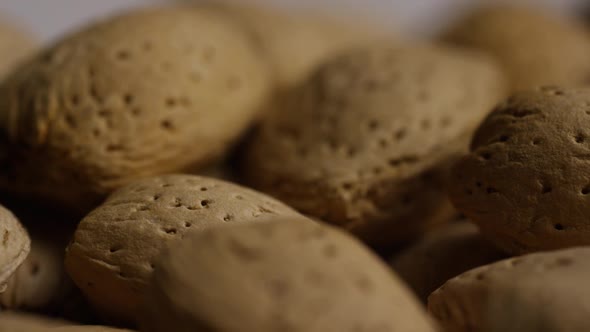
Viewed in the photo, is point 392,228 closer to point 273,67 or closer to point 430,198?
point 430,198

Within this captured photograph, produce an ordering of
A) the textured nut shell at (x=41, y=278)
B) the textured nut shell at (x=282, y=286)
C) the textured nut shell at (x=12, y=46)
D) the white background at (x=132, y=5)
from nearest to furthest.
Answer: the textured nut shell at (x=282, y=286) < the textured nut shell at (x=41, y=278) < the textured nut shell at (x=12, y=46) < the white background at (x=132, y=5)

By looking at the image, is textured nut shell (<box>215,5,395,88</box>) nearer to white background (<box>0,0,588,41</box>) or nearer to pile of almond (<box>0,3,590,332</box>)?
pile of almond (<box>0,3,590,332</box>)

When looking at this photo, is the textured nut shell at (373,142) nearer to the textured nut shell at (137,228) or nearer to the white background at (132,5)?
the textured nut shell at (137,228)

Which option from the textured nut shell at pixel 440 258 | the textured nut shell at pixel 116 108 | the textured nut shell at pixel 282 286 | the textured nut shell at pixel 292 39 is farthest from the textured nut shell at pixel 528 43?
the textured nut shell at pixel 282 286

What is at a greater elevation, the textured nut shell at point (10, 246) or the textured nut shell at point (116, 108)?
the textured nut shell at point (116, 108)

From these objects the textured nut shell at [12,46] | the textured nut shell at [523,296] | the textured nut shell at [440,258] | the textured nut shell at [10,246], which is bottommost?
the textured nut shell at [440,258]

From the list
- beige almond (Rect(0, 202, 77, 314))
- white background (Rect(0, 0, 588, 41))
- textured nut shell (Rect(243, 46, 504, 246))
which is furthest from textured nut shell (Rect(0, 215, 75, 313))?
white background (Rect(0, 0, 588, 41))

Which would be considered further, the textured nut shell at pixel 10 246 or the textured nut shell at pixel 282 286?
the textured nut shell at pixel 10 246

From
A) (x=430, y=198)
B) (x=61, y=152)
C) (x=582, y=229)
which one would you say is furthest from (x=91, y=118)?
(x=582, y=229)

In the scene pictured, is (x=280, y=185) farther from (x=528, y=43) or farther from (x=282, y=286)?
Answer: (x=528, y=43)
